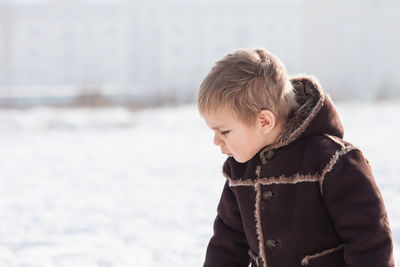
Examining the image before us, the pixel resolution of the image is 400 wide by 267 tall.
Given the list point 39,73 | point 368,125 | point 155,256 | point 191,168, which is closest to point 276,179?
point 155,256

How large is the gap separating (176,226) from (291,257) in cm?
131

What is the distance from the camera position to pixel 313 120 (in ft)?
3.88

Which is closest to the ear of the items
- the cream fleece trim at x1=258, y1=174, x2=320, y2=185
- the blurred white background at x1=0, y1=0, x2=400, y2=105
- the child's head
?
the child's head

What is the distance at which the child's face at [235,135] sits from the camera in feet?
3.85

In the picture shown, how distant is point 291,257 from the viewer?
3.92 feet

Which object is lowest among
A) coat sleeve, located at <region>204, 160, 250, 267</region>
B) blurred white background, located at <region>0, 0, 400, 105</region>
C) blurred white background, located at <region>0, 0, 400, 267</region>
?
blurred white background, located at <region>0, 0, 400, 267</region>

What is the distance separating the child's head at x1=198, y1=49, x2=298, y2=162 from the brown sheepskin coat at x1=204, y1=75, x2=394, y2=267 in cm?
5

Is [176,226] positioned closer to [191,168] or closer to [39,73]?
[191,168]

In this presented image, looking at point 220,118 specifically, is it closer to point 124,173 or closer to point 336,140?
point 336,140

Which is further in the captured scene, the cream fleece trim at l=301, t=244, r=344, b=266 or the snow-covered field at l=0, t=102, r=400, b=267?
the snow-covered field at l=0, t=102, r=400, b=267

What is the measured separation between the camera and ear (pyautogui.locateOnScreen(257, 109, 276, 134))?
3.84 ft

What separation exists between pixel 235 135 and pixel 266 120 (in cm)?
8

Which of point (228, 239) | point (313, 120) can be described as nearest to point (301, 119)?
point (313, 120)

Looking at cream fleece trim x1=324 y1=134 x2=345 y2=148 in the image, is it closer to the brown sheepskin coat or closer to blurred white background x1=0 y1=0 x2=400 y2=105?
the brown sheepskin coat
